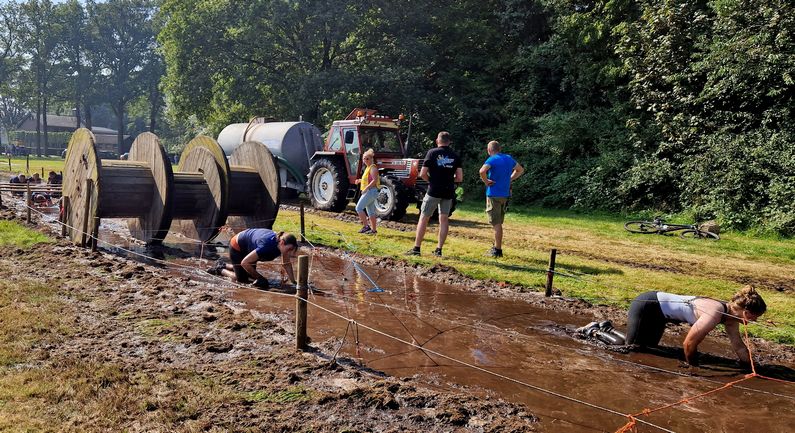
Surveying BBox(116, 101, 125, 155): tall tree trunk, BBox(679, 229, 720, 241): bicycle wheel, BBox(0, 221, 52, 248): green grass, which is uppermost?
BBox(116, 101, 125, 155): tall tree trunk

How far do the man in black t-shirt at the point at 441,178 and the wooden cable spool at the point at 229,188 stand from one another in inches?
120

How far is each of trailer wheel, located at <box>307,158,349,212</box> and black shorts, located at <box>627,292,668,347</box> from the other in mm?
11504

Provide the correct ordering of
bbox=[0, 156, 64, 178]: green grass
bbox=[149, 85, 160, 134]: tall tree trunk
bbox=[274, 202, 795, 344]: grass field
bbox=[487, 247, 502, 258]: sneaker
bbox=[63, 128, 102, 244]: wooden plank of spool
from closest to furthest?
bbox=[274, 202, 795, 344]: grass field → bbox=[63, 128, 102, 244]: wooden plank of spool → bbox=[487, 247, 502, 258]: sneaker → bbox=[0, 156, 64, 178]: green grass → bbox=[149, 85, 160, 134]: tall tree trunk

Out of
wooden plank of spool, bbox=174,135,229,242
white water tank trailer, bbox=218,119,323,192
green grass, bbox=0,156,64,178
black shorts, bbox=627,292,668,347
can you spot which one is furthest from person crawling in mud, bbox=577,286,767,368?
green grass, bbox=0,156,64,178

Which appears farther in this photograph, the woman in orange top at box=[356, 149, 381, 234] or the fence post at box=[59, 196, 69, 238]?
the woman in orange top at box=[356, 149, 381, 234]

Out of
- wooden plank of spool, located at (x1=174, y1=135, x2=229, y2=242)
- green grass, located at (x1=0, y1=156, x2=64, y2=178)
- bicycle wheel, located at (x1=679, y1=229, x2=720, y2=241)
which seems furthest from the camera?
green grass, located at (x1=0, y1=156, x2=64, y2=178)

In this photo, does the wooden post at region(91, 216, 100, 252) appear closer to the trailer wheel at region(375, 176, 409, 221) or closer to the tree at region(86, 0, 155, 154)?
the trailer wheel at region(375, 176, 409, 221)

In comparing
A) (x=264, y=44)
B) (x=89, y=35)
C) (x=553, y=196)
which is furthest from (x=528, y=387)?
(x=89, y=35)

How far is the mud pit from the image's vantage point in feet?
14.7

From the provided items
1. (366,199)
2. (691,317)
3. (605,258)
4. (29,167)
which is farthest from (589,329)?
A: (29,167)

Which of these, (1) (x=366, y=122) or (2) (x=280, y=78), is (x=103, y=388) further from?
(2) (x=280, y=78)

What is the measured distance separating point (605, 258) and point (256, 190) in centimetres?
676

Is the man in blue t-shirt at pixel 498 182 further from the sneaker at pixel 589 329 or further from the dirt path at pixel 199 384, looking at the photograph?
the dirt path at pixel 199 384

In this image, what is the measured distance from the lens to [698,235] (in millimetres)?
14328
